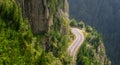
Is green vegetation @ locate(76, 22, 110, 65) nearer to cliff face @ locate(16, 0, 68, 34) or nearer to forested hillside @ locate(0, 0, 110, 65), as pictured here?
forested hillside @ locate(0, 0, 110, 65)

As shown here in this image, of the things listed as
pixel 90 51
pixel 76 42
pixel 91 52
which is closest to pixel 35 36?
pixel 76 42

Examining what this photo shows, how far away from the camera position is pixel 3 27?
70.9 meters

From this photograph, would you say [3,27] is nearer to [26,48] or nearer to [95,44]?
[26,48]

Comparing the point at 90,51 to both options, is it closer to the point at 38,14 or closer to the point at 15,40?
the point at 38,14

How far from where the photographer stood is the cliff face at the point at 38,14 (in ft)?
314

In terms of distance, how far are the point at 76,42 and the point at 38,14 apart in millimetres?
55848

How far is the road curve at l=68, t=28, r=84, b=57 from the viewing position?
144450 millimetres

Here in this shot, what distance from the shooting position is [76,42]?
156 m

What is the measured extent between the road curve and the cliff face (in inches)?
1330

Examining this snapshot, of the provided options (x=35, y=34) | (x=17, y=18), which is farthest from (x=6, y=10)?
(x=35, y=34)

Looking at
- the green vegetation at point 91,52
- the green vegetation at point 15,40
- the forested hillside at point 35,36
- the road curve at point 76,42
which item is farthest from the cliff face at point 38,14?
the road curve at point 76,42

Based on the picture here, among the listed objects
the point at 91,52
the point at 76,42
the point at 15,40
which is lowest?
the point at 91,52

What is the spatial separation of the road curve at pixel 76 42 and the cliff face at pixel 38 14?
33.8 meters

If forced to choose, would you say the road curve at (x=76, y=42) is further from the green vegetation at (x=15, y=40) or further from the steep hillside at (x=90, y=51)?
the green vegetation at (x=15, y=40)
